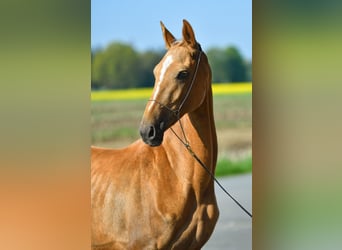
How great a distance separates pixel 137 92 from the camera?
267cm

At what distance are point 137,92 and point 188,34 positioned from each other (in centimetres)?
31

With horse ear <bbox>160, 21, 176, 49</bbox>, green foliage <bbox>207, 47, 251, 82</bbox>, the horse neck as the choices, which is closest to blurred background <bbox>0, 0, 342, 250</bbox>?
green foliage <bbox>207, 47, 251, 82</bbox>

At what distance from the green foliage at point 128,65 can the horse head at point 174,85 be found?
7 cm

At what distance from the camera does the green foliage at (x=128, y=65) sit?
2.67 metres

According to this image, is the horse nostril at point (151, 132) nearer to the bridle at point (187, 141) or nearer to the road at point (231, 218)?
the bridle at point (187, 141)

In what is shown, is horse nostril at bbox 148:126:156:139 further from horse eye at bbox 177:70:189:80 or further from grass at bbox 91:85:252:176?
horse eye at bbox 177:70:189:80

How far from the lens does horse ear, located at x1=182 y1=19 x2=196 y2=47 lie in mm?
2613
